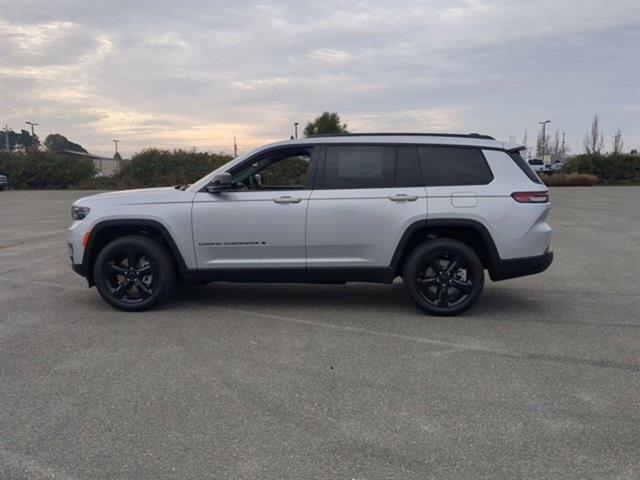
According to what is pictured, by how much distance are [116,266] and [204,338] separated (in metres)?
1.53

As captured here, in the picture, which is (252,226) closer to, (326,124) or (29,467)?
(29,467)

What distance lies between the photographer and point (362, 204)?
5.87 m

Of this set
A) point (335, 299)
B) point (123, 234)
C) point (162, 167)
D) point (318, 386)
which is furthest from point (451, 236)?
point (162, 167)

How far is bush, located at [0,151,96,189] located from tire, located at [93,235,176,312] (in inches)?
1199

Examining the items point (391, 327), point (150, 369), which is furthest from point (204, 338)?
point (391, 327)

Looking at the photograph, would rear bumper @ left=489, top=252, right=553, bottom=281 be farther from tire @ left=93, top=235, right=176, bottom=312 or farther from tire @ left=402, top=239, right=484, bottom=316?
tire @ left=93, top=235, right=176, bottom=312

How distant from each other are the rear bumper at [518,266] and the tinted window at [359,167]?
1377mm

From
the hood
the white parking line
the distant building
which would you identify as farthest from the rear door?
the distant building

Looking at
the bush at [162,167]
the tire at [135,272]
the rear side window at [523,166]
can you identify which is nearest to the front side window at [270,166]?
the tire at [135,272]

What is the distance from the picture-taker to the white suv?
19.2 feet

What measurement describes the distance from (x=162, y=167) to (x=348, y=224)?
89.8 ft

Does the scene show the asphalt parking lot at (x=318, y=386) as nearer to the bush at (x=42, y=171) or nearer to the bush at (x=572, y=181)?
the bush at (x=42, y=171)

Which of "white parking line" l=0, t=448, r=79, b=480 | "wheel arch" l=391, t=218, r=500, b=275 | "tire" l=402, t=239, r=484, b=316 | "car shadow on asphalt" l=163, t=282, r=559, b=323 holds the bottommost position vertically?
"white parking line" l=0, t=448, r=79, b=480

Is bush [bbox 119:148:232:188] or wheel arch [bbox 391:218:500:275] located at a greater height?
bush [bbox 119:148:232:188]
